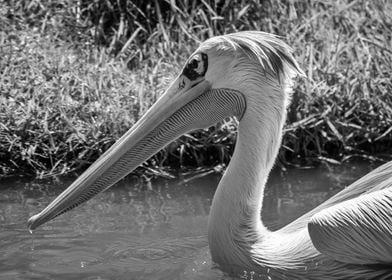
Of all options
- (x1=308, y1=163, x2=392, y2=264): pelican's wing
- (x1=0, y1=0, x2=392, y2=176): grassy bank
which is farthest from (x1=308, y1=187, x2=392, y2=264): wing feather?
(x1=0, y1=0, x2=392, y2=176): grassy bank

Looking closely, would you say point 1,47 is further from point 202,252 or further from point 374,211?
point 374,211

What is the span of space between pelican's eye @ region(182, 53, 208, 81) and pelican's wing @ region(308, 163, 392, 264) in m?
0.89

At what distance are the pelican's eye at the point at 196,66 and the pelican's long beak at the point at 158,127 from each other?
2 centimetres

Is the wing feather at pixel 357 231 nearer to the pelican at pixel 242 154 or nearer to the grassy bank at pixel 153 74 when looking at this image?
the pelican at pixel 242 154

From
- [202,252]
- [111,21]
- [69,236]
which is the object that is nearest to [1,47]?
[111,21]

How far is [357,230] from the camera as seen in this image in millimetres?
4004

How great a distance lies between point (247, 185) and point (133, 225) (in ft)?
3.63

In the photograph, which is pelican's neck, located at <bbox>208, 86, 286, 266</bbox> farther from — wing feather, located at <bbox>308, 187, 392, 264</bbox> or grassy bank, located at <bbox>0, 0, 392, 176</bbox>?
grassy bank, located at <bbox>0, 0, 392, 176</bbox>

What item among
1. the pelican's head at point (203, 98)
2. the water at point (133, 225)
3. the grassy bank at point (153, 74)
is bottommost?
the water at point (133, 225)

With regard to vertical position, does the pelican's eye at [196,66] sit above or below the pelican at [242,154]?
above

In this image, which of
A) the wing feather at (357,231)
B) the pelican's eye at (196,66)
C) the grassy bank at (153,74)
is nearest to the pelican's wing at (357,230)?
the wing feather at (357,231)

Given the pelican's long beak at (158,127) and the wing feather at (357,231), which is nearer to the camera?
the wing feather at (357,231)

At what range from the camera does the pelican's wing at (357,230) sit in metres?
3.98

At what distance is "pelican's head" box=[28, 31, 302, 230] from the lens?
13.9 ft
